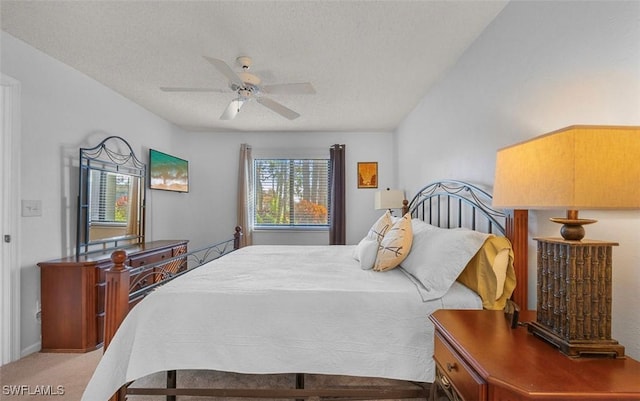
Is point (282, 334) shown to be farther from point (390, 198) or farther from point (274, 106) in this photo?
point (390, 198)

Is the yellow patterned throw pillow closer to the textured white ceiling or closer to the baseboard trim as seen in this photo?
the textured white ceiling

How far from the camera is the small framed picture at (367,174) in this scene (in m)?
4.87

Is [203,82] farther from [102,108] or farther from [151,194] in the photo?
[151,194]

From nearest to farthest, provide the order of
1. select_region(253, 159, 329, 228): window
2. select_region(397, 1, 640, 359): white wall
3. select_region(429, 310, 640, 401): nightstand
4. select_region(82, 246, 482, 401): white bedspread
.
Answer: select_region(429, 310, 640, 401): nightstand
select_region(397, 1, 640, 359): white wall
select_region(82, 246, 482, 401): white bedspread
select_region(253, 159, 329, 228): window

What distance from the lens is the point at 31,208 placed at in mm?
2346

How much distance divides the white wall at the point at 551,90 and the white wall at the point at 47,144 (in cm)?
346

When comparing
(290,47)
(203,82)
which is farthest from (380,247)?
(203,82)

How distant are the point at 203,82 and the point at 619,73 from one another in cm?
299

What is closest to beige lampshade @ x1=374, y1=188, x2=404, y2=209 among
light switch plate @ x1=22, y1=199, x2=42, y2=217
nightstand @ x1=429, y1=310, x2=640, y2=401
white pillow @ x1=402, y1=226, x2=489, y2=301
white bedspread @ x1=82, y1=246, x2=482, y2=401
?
white pillow @ x1=402, y1=226, x2=489, y2=301

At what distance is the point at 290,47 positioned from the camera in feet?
7.39

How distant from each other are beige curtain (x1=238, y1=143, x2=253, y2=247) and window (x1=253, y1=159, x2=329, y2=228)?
16 centimetres

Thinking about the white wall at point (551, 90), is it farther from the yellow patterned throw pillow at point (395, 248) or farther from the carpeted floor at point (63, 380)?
the carpeted floor at point (63, 380)

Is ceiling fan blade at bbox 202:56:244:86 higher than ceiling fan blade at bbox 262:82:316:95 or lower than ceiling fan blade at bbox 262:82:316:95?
higher

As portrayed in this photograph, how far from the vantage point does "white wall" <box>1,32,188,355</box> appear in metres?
2.30
